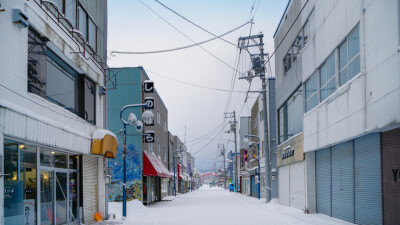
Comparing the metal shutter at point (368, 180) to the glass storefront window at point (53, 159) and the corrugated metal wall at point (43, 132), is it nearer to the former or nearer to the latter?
the corrugated metal wall at point (43, 132)

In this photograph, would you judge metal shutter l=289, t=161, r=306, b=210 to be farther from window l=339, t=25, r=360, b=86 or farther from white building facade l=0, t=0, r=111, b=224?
white building facade l=0, t=0, r=111, b=224

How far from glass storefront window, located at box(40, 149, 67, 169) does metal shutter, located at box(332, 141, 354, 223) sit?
10206 millimetres

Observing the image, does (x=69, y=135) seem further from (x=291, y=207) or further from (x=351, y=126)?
(x=291, y=207)

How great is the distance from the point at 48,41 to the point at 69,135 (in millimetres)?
3283

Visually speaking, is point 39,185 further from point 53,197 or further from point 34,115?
point 34,115

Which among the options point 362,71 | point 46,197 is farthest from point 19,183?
point 362,71

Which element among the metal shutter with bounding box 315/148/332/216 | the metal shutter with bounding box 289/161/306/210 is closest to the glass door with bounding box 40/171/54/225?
the metal shutter with bounding box 315/148/332/216

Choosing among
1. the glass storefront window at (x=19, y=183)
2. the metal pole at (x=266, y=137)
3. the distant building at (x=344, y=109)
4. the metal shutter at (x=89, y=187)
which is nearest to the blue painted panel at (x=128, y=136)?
the metal pole at (x=266, y=137)

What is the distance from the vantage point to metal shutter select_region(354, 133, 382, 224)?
1237cm

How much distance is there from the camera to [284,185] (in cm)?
2619

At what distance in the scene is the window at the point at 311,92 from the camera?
18891 mm

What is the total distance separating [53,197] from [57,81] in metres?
3.78

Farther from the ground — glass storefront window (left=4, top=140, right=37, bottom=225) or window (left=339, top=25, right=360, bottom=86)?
window (left=339, top=25, right=360, bottom=86)

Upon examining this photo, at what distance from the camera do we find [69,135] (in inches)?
538
